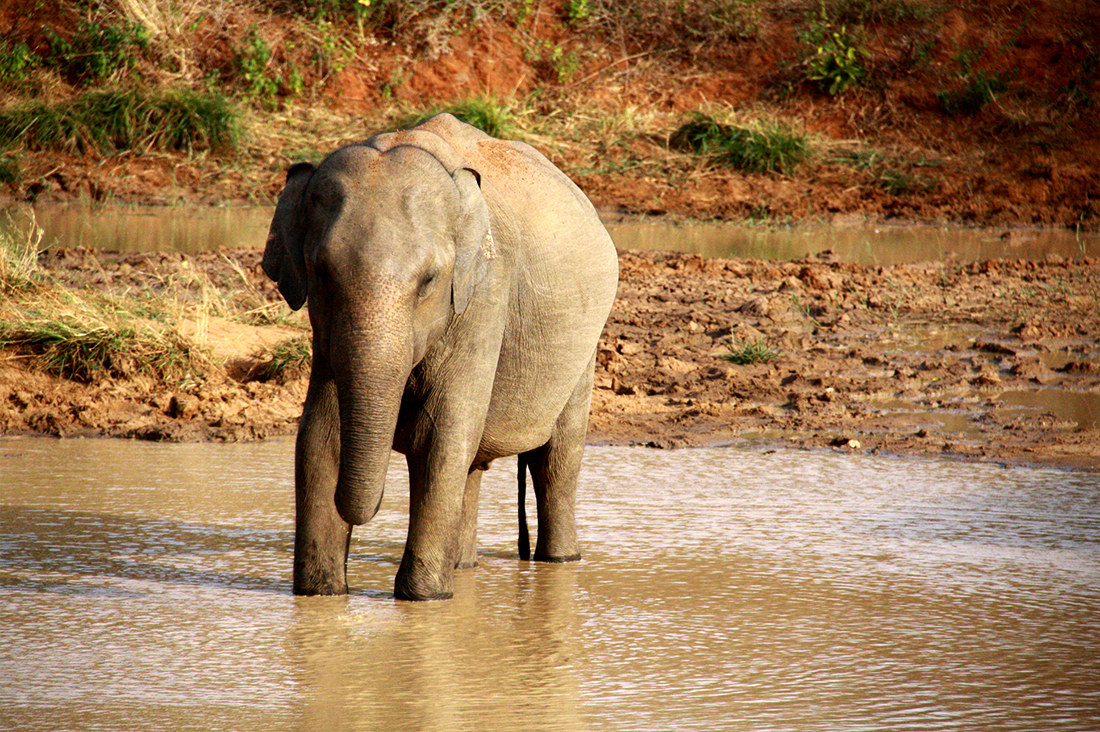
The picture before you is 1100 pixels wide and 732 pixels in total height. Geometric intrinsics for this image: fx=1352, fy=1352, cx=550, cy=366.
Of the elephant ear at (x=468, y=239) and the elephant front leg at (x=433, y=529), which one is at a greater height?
the elephant ear at (x=468, y=239)

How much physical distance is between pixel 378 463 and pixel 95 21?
62.5 feet

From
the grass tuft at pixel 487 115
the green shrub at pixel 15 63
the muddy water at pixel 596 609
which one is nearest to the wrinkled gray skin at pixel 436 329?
the muddy water at pixel 596 609

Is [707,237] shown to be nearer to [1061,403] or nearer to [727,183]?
[727,183]

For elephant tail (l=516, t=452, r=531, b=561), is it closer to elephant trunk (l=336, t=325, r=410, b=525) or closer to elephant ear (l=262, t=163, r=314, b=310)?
elephant trunk (l=336, t=325, r=410, b=525)

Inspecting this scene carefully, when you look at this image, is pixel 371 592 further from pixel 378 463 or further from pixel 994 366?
→ pixel 994 366

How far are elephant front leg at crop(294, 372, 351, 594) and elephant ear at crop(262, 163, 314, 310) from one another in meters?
0.33

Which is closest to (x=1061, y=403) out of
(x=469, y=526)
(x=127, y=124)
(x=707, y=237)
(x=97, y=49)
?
(x=469, y=526)

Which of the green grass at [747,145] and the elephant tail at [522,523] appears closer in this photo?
the elephant tail at [522,523]

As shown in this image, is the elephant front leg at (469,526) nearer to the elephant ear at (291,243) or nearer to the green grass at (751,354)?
the elephant ear at (291,243)

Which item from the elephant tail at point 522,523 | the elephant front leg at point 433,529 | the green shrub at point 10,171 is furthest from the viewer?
the green shrub at point 10,171

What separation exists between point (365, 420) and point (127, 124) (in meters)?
15.4

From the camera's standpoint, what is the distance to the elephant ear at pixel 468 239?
15.7 ft

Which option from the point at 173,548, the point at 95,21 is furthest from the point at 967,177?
the point at 173,548

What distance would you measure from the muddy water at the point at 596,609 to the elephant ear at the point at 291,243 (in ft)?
3.81
